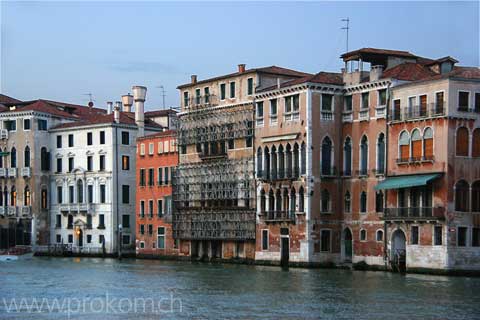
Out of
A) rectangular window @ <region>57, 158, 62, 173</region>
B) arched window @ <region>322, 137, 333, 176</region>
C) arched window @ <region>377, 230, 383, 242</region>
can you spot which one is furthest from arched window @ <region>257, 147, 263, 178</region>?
rectangular window @ <region>57, 158, 62, 173</region>

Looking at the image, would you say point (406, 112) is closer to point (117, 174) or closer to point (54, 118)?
point (117, 174)

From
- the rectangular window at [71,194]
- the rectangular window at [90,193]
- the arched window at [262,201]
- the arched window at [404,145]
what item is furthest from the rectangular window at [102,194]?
the arched window at [404,145]

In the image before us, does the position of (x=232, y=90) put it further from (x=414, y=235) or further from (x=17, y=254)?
(x=17, y=254)

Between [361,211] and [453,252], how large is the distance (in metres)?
7.34

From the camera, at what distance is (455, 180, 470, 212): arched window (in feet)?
155

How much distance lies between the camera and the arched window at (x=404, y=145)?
4931cm

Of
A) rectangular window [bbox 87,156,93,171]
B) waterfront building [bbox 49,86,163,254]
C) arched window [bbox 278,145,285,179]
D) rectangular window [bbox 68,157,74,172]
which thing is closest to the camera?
arched window [bbox 278,145,285,179]

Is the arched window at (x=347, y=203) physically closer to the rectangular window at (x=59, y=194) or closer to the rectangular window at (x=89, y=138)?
the rectangular window at (x=89, y=138)

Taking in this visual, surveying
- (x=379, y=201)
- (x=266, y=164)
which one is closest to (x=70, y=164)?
(x=266, y=164)

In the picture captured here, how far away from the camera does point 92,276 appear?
160 ft

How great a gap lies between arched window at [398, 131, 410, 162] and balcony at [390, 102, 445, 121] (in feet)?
2.57

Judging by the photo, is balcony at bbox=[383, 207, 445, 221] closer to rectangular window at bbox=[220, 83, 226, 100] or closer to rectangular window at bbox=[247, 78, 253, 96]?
rectangular window at bbox=[247, 78, 253, 96]

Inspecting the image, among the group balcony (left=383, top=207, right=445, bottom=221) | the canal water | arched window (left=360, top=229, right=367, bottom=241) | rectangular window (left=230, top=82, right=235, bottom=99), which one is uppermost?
rectangular window (left=230, top=82, right=235, bottom=99)

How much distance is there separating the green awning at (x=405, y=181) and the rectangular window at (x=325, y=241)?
4915 mm
